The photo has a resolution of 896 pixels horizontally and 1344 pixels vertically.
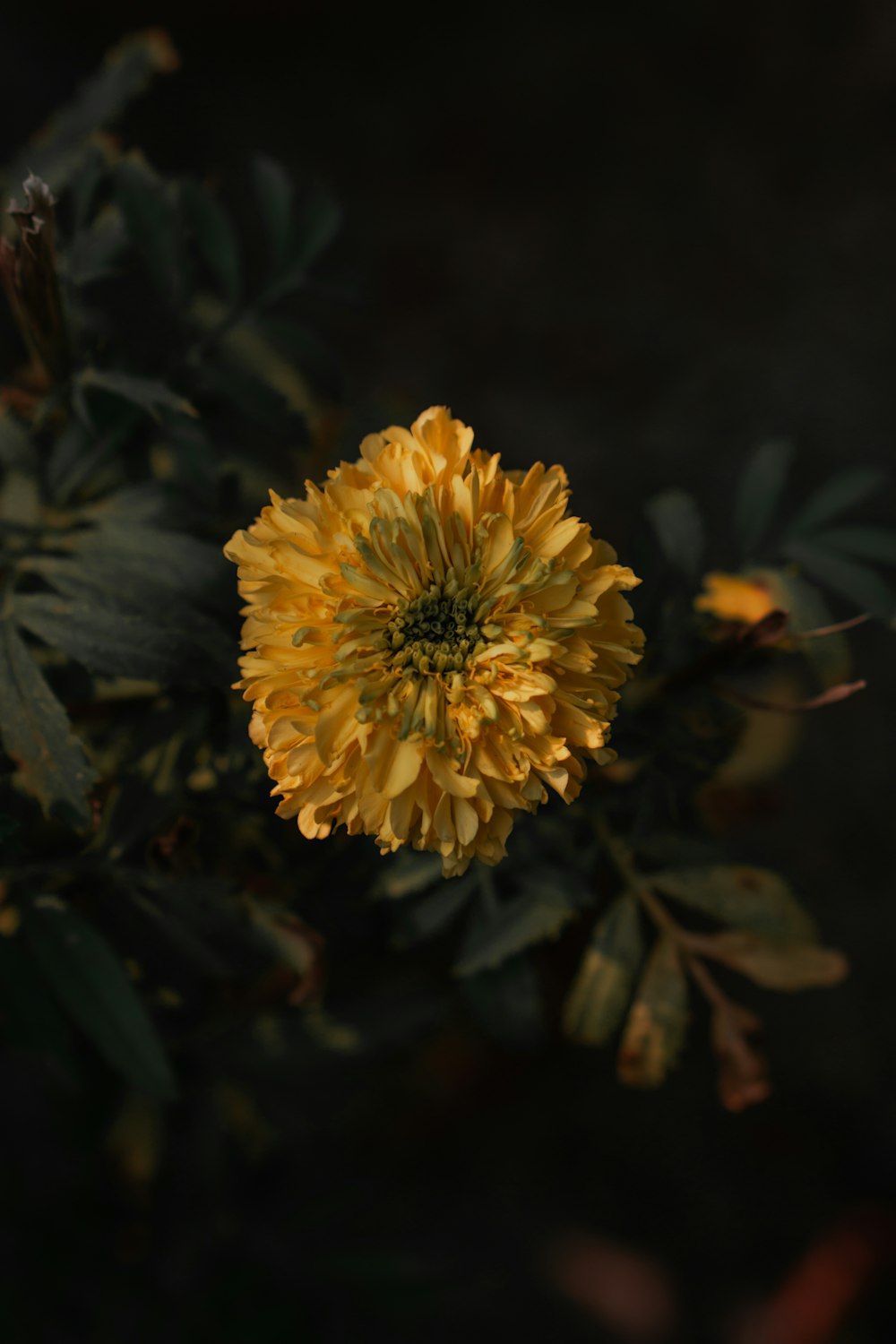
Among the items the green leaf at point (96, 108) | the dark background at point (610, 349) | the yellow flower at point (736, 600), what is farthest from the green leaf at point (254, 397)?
the dark background at point (610, 349)

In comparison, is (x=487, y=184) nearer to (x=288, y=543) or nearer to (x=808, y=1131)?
(x=288, y=543)

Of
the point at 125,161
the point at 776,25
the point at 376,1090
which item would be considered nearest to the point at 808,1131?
the point at 376,1090

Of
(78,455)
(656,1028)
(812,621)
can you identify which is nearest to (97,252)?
(78,455)

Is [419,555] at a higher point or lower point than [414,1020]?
higher

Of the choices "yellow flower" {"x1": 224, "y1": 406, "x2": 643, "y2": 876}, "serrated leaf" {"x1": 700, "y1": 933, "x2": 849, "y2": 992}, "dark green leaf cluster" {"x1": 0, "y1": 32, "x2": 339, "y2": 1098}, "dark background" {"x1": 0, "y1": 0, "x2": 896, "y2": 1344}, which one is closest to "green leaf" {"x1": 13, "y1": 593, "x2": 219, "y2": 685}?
"dark green leaf cluster" {"x1": 0, "y1": 32, "x2": 339, "y2": 1098}

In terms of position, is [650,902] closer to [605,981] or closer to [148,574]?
[605,981]

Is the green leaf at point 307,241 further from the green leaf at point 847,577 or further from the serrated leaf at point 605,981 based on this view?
the serrated leaf at point 605,981

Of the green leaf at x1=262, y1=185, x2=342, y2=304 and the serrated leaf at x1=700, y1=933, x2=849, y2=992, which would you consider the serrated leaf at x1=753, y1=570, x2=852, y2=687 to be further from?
the green leaf at x1=262, y1=185, x2=342, y2=304
